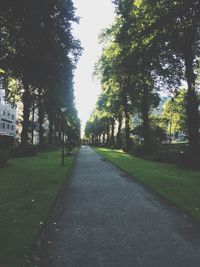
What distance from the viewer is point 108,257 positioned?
520cm

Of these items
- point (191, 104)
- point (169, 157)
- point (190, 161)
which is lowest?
point (190, 161)

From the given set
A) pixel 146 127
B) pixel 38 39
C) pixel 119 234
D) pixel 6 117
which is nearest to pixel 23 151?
pixel 146 127

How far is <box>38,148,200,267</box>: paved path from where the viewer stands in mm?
5105

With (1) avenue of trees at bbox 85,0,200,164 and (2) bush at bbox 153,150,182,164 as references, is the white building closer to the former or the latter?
(1) avenue of trees at bbox 85,0,200,164

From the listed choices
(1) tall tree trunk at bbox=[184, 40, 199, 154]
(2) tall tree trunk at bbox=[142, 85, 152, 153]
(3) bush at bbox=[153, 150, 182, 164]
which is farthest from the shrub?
(2) tall tree trunk at bbox=[142, 85, 152, 153]

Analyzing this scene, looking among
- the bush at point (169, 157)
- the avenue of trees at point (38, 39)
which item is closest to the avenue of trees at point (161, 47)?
the bush at point (169, 157)

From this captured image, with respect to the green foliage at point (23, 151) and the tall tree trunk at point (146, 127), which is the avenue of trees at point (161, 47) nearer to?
the tall tree trunk at point (146, 127)

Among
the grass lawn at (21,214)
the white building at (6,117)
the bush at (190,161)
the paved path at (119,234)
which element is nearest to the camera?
the paved path at (119,234)

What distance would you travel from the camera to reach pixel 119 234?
21.1 feet

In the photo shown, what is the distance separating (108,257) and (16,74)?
70.2ft

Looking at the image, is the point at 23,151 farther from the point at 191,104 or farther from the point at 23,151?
the point at 191,104

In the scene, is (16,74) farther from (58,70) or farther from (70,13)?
(70,13)

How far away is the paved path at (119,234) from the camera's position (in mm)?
5105

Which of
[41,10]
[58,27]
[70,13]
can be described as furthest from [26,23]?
[70,13]
